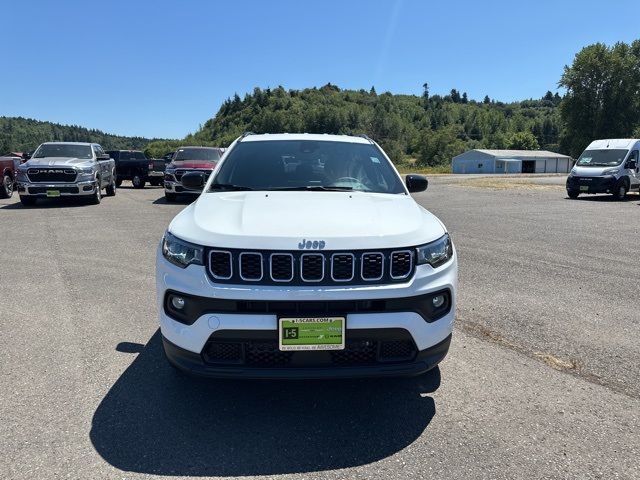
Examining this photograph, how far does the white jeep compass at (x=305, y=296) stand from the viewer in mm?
2742

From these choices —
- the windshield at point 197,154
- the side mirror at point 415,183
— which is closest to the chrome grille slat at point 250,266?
the side mirror at point 415,183

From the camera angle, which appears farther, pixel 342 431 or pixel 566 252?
pixel 566 252

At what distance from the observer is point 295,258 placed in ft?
9.20

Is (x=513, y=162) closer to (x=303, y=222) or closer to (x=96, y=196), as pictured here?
(x=96, y=196)

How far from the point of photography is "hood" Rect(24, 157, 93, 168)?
1458 cm

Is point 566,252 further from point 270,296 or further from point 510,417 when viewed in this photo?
point 270,296

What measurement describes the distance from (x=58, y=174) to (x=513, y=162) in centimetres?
8590

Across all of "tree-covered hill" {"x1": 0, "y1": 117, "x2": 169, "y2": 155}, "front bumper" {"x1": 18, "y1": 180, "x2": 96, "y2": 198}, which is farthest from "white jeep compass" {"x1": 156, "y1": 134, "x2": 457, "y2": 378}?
"tree-covered hill" {"x1": 0, "y1": 117, "x2": 169, "y2": 155}

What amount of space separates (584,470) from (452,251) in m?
1.39

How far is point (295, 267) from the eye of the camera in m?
2.80

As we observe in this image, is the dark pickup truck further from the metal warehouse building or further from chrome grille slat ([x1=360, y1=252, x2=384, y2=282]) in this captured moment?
the metal warehouse building

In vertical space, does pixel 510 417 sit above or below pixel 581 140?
below

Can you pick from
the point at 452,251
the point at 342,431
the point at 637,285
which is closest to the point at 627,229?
the point at 637,285

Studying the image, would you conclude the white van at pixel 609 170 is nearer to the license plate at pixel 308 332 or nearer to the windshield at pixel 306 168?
the windshield at pixel 306 168
